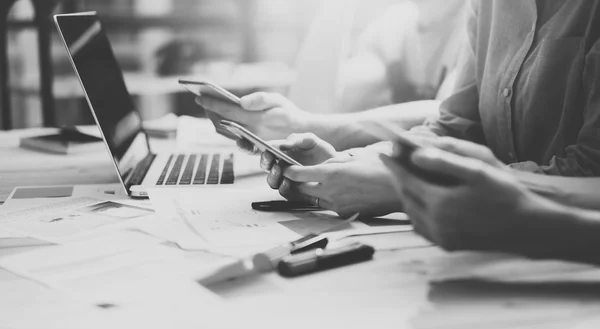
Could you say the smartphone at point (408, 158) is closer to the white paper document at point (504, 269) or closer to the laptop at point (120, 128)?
the white paper document at point (504, 269)

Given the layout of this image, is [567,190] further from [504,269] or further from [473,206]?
[473,206]

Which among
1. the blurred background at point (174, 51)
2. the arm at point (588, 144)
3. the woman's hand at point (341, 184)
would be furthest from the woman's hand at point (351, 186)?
the blurred background at point (174, 51)

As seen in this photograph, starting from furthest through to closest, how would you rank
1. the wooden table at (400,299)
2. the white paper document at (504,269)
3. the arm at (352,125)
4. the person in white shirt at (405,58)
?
the person in white shirt at (405,58), the arm at (352,125), the white paper document at (504,269), the wooden table at (400,299)

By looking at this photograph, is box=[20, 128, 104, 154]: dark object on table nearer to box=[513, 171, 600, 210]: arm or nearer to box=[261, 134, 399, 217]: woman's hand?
box=[261, 134, 399, 217]: woman's hand

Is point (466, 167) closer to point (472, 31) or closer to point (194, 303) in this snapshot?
point (194, 303)

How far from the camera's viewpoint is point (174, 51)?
3.29 metres

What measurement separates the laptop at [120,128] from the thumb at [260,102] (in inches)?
4.9

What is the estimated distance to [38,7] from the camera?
2158 millimetres

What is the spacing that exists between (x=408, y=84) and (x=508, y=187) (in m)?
1.43

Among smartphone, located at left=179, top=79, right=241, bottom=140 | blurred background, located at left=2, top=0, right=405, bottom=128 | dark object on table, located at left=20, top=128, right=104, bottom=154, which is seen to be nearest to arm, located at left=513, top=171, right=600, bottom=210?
smartphone, located at left=179, top=79, right=241, bottom=140

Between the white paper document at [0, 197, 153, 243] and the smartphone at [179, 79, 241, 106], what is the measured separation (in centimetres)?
33

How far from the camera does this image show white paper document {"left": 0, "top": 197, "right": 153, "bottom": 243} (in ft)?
2.97

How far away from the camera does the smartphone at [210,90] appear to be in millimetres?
1299

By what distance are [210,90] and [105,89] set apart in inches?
8.2
